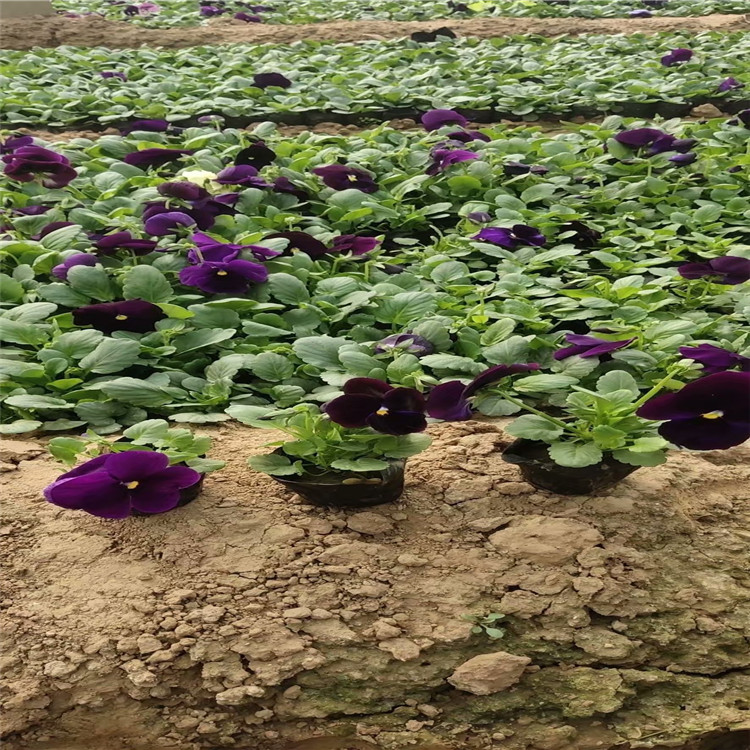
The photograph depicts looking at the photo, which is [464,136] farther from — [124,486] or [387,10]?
[387,10]

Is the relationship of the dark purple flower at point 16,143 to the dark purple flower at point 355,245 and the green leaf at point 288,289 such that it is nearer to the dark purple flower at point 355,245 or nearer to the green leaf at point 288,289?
the dark purple flower at point 355,245

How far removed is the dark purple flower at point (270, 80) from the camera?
15.1 feet

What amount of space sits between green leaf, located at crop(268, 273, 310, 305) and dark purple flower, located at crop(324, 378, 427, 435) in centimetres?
79

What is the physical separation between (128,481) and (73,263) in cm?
108

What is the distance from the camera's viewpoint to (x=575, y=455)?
4.33ft

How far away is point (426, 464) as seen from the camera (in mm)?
1524

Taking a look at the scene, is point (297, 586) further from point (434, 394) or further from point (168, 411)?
point (168, 411)

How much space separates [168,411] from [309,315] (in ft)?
1.62

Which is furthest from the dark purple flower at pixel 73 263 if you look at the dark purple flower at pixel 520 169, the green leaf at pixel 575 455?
the dark purple flower at pixel 520 169

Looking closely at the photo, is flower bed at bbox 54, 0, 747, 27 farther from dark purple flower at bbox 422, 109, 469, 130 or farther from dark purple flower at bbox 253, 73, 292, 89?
dark purple flower at bbox 422, 109, 469, 130

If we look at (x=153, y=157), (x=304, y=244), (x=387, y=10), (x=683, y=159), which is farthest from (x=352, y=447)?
(x=387, y=10)

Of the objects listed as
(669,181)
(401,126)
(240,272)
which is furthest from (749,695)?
(401,126)

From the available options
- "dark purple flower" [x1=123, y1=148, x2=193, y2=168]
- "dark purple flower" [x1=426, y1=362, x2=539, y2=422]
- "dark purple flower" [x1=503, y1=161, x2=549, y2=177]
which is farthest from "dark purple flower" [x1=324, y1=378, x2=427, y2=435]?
"dark purple flower" [x1=123, y1=148, x2=193, y2=168]

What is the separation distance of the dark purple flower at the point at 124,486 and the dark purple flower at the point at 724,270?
148 centimetres
